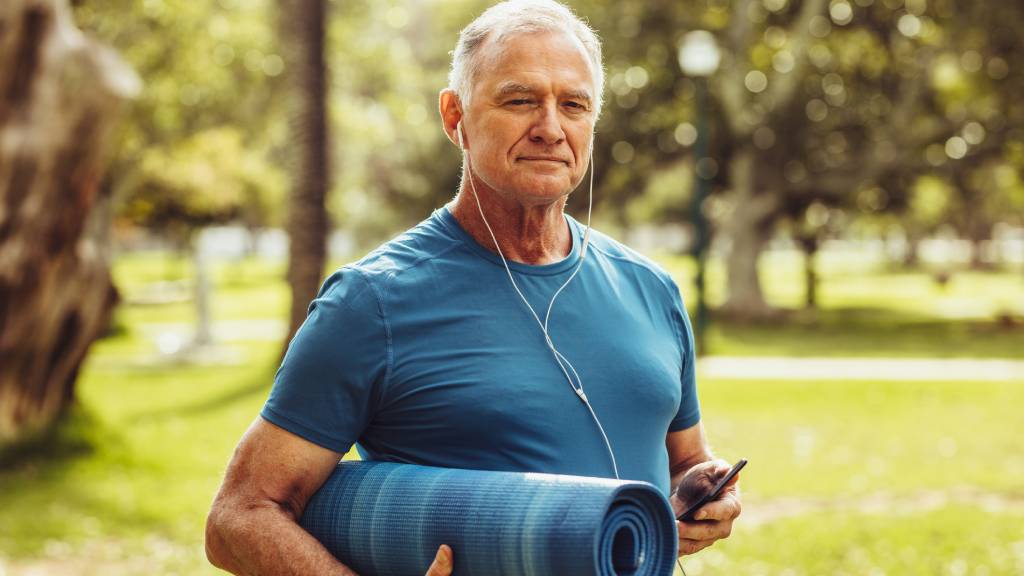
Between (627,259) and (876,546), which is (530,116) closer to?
(627,259)

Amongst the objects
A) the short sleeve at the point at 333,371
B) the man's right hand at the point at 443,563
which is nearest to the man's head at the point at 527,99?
the short sleeve at the point at 333,371

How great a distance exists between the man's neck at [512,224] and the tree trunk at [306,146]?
34.0 ft

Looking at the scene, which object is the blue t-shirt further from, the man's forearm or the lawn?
the lawn

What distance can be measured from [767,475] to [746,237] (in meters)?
18.6

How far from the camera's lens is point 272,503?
80.0 inches

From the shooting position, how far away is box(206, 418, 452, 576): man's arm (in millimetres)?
2012

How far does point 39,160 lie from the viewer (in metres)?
8.45

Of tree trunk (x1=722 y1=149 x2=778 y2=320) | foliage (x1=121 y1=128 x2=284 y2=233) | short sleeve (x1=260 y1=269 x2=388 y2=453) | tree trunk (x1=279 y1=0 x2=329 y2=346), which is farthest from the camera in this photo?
tree trunk (x1=722 y1=149 x2=778 y2=320)

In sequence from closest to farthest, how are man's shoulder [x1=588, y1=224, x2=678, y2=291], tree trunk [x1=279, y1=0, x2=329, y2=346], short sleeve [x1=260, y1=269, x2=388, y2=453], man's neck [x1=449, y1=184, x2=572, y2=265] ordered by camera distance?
short sleeve [x1=260, y1=269, x2=388, y2=453], man's neck [x1=449, y1=184, x2=572, y2=265], man's shoulder [x1=588, y1=224, x2=678, y2=291], tree trunk [x1=279, y1=0, x2=329, y2=346]

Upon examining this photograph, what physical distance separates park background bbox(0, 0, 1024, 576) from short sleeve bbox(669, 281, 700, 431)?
4.99m

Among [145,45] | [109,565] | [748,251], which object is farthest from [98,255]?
[748,251]

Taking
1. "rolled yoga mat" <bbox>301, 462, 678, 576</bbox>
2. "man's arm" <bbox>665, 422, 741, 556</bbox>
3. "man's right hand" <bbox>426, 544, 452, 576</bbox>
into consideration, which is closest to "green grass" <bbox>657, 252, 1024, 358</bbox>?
"man's arm" <bbox>665, 422, 741, 556</bbox>

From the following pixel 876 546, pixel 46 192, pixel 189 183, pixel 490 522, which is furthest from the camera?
pixel 189 183

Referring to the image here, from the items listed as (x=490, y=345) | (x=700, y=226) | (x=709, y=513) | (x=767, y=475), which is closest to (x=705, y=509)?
(x=709, y=513)
